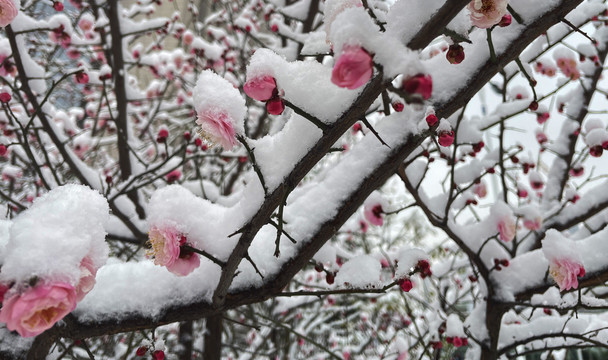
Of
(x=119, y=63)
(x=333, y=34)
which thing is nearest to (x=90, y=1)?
(x=119, y=63)

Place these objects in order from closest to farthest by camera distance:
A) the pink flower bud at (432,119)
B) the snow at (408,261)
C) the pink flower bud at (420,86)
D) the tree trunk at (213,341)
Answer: the pink flower bud at (420,86)
the pink flower bud at (432,119)
the snow at (408,261)
the tree trunk at (213,341)

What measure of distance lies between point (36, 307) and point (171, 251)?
35cm

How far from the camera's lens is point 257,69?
2.67 feet

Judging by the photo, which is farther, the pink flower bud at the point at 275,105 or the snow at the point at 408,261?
the snow at the point at 408,261

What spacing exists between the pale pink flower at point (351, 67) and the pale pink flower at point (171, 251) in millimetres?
600

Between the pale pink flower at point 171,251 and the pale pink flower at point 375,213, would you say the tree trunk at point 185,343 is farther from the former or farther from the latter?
the pale pink flower at point 171,251

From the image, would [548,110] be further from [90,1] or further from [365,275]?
[90,1]

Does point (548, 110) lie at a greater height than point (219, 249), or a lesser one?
greater

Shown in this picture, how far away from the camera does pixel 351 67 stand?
1.94 ft

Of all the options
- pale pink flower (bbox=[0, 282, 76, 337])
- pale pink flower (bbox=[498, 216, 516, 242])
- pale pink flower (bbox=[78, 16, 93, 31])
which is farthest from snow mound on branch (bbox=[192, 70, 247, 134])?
Result: pale pink flower (bbox=[78, 16, 93, 31])

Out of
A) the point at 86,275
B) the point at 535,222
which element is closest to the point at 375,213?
the point at 535,222

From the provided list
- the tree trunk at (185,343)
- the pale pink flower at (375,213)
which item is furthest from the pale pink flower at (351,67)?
the tree trunk at (185,343)

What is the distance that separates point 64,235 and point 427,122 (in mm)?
822

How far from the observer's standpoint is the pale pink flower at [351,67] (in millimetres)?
588
